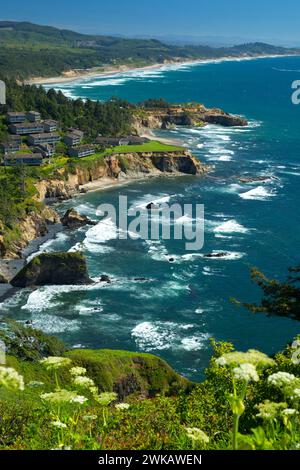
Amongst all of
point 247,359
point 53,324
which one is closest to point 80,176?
point 53,324

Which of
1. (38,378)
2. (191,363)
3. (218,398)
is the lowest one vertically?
(191,363)

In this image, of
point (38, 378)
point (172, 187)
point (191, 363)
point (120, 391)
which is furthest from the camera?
point (172, 187)

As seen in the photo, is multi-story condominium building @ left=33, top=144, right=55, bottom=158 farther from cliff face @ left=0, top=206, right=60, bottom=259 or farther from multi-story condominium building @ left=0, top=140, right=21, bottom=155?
cliff face @ left=0, top=206, right=60, bottom=259

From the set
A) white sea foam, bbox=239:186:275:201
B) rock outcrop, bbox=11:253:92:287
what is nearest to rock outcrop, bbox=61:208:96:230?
rock outcrop, bbox=11:253:92:287

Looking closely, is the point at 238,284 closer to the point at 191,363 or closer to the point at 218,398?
the point at 191,363

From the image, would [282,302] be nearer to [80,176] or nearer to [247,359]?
[247,359]
